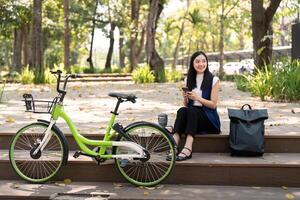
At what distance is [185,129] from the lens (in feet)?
17.3

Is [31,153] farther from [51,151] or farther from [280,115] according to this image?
[280,115]

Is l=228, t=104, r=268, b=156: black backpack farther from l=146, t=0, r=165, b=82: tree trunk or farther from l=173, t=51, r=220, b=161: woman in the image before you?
l=146, t=0, r=165, b=82: tree trunk

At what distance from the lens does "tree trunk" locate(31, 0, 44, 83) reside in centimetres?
1862

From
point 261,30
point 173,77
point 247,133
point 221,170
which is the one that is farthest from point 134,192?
point 173,77

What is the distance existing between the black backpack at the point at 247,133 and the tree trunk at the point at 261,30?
8.94 metres

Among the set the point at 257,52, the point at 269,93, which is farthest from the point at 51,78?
the point at 269,93

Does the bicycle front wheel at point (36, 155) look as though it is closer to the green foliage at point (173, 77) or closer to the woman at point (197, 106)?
the woman at point (197, 106)

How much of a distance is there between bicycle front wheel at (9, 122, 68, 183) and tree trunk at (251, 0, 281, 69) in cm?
985

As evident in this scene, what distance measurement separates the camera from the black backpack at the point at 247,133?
5152mm

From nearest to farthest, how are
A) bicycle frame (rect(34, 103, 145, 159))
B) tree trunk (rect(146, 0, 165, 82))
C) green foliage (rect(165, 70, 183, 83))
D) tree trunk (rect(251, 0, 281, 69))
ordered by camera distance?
bicycle frame (rect(34, 103, 145, 159)), tree trunk (rect(251, 0, 281, 69)), tree trunk (rect(146, 0, 165, 82)), green foliage (rect(165, 70, 183, 83))

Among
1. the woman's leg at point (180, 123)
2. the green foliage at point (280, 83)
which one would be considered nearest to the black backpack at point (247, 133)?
the woman's leg at point (180, 123)

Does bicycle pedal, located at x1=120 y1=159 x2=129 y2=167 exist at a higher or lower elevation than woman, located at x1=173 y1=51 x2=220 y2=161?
lower

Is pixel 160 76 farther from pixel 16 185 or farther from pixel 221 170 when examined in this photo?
pixel 16 185

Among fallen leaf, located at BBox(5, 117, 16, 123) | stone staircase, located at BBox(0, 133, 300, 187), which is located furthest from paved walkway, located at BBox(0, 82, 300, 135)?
stone staircase, located at BBox(0, 133, 300, 187)
